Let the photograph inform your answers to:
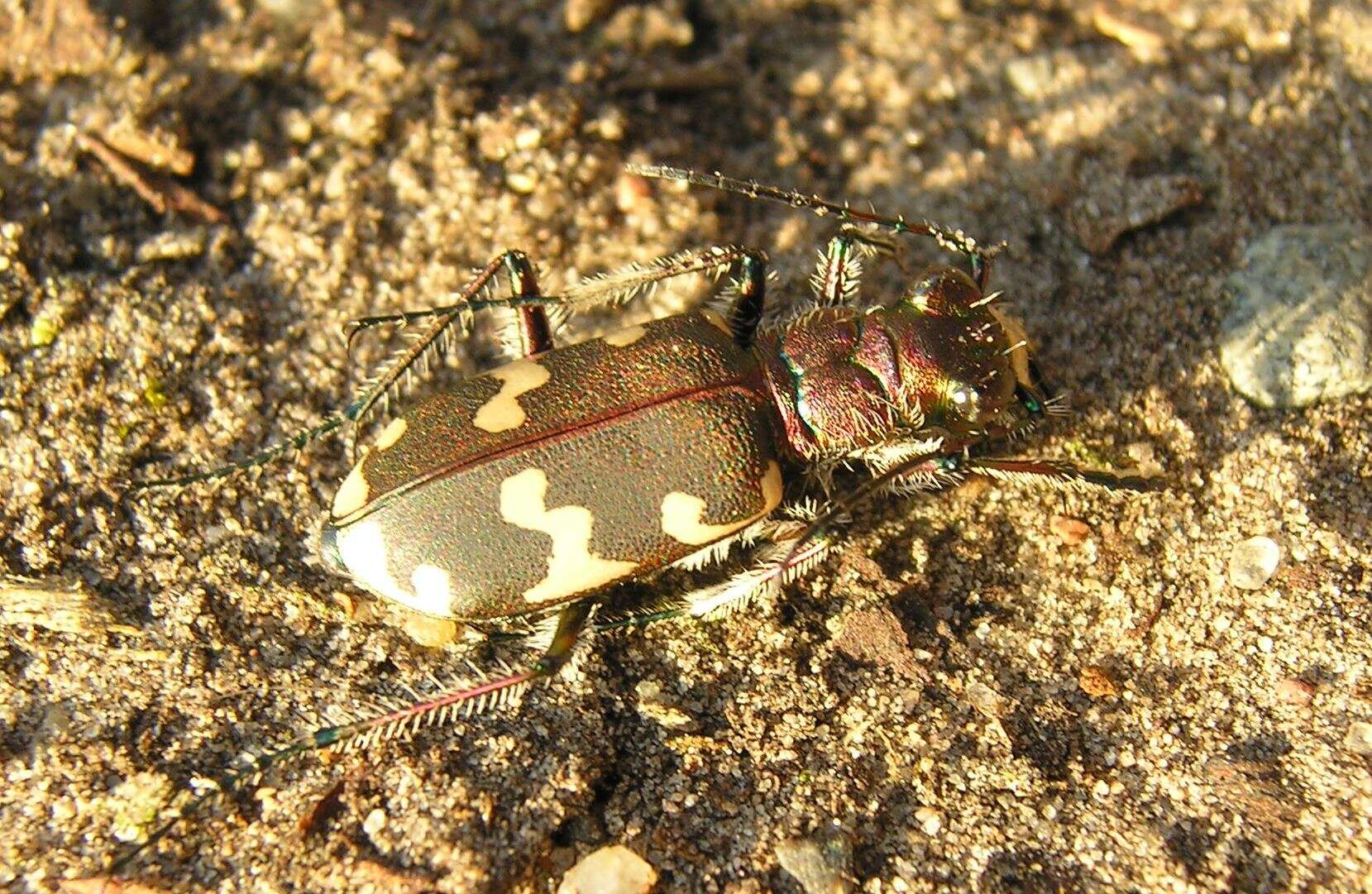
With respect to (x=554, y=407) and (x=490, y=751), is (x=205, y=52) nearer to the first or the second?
(x=554, y=407)

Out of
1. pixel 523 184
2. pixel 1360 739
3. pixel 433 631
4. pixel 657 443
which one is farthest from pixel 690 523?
pixel 1360 739

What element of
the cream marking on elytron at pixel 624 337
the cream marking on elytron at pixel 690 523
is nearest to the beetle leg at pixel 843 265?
the cream marking on elytron at pixel 624 337

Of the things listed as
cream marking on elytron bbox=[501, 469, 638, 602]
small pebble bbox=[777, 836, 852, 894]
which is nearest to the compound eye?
cream marking on elytron bbox=[501, 469, 638, 602]

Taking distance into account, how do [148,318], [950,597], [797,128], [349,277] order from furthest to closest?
[797,128] < [349,277] < [148,318] < [950,597]

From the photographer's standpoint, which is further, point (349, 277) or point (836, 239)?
point (349, 277)

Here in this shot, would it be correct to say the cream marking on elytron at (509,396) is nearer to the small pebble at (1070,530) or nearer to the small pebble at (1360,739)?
the small pebble at (1070,530)

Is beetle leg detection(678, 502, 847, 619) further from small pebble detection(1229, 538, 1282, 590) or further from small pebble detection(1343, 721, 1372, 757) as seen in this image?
small pebble detection(1343, 721, 1372, 757)

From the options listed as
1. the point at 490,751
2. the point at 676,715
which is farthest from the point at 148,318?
the point at 676,715
